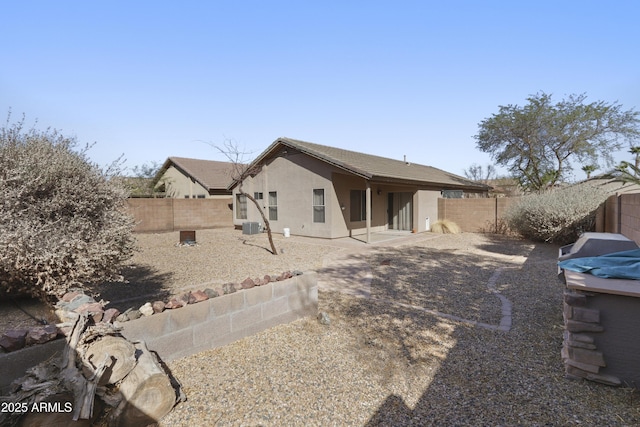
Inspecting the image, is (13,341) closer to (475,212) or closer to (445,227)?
(445,227)

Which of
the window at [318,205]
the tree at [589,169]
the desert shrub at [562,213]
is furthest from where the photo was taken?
the tree at [589,169]

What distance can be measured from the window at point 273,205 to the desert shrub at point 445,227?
8.46 metres

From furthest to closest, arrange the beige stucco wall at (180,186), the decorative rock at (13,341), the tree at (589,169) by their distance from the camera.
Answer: the beige stucco wall at (180,186) < the tree at (589,169) < the decorative rock at (13,341)

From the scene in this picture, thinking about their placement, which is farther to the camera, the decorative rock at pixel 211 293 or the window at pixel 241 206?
the window at pixel 241 206

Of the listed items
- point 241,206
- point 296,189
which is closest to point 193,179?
point 241,206

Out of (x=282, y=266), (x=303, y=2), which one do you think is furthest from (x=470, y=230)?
(x=303, y=2)

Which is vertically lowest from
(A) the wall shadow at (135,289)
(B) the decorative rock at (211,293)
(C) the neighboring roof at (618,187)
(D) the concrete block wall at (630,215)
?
(A) the wall shadow at (135,289)

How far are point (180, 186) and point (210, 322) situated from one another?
80.1ft

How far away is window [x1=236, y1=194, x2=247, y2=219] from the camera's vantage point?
18953 mm

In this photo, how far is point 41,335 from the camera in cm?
258

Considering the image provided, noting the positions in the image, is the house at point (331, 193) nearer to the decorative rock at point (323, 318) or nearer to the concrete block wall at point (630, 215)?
the concrete block wall at point (630, 215)

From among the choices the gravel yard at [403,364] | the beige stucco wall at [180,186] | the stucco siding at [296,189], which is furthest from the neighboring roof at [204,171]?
the gravel yard at [403,364]

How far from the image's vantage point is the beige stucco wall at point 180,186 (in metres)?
24.2

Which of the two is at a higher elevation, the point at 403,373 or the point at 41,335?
the point at 41,335
